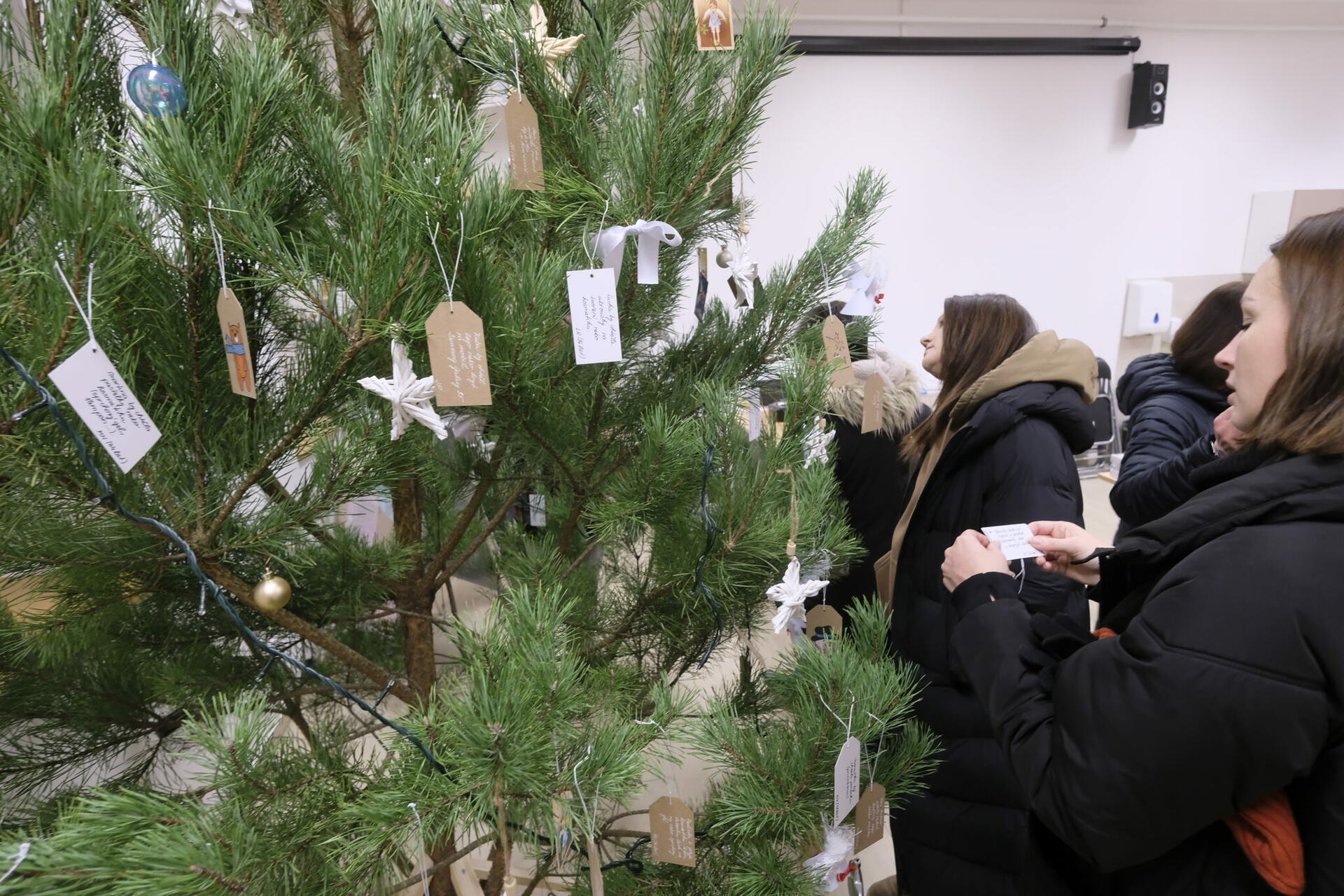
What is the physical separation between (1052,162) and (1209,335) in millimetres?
2483

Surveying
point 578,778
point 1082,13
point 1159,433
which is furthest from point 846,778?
point 1082,13

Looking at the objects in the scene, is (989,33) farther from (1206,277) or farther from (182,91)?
(182,91)

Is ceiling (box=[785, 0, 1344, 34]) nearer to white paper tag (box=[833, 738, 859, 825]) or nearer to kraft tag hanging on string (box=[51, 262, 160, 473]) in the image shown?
white paper tag (box=[833, 738, 859, 825])

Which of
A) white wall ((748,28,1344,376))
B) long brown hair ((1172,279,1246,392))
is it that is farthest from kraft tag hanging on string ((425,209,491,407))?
white wall ((748,28,1344,376))

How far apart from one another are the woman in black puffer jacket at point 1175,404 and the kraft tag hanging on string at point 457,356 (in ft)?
4.83

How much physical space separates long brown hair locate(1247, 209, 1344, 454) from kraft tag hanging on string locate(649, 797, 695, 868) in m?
0.65

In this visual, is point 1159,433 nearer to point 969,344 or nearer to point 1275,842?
point 969,344

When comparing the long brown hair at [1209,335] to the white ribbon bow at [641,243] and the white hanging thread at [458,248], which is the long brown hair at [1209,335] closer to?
the white ribbon bow at [641,243]

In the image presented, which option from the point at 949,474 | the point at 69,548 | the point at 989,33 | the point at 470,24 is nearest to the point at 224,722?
the point at 69,548

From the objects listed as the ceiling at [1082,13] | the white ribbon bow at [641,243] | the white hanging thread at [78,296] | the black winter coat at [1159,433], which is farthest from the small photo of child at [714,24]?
the ceiling at [1082,13]

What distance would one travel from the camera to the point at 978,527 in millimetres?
1408

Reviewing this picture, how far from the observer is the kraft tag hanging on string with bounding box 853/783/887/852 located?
85 centimetres

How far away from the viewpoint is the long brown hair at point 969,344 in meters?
1.54

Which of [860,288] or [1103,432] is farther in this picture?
A: [1103,432]
